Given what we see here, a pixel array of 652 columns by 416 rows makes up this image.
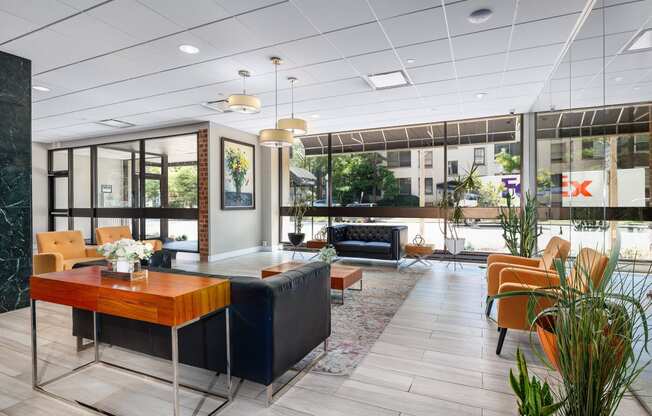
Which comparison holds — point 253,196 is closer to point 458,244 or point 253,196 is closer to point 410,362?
point 458,244

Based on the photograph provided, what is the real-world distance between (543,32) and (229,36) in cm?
312

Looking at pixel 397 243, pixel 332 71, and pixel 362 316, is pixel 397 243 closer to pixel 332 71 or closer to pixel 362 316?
pixel 362 316

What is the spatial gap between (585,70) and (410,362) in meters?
3.10

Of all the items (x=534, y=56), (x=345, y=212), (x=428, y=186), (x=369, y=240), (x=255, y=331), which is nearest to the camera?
(x=255, y=331)

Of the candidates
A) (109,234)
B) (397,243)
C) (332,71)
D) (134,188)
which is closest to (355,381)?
(332,71)

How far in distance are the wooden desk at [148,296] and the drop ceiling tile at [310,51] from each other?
2693mm

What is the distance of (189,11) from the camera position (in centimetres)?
322

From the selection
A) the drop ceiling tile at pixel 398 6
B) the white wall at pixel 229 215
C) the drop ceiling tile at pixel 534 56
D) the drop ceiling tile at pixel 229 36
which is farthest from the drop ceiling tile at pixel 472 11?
the white wall at pixel 229 215

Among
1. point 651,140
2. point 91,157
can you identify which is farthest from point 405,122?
point 91,157

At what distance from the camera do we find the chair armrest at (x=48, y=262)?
4.73 metres

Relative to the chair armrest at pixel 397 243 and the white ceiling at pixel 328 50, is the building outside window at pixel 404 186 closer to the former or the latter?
the chair armrest at pixel 397 243

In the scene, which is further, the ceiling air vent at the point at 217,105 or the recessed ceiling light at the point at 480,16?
the ceiling air vent at the point at 217,105

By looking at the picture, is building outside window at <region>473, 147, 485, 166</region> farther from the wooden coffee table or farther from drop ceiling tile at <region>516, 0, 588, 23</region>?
drop ceiling tile at <region>516, 0, 588, 23</region>

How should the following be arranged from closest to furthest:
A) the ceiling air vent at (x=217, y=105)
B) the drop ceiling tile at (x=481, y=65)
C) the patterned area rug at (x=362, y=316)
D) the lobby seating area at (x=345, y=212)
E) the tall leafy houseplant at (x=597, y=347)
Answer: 1. the tall leafy houseplant at (x=597, y=347)
2. the lobby seating area at (x=345, y=212)
3. the patterned area rug at (x=362, y=316)
4. the drop ceiling tile at (x=481, y=65)
5. the ceiling air vent at (x=217, y=105)
